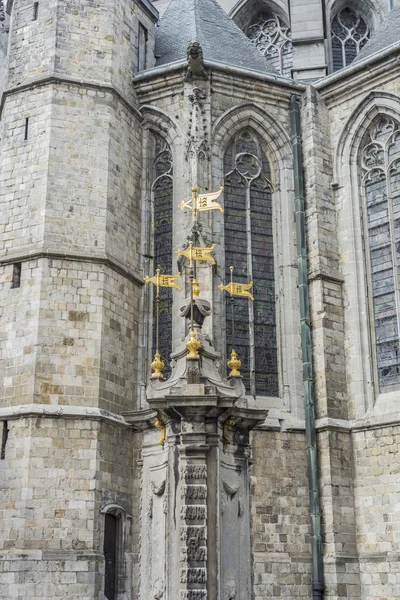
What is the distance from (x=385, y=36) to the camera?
16297 millimetres

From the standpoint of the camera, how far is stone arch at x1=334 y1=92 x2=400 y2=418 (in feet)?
46.8

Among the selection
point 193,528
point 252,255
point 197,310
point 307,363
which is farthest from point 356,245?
point 193,528

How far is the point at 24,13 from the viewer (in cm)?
1566

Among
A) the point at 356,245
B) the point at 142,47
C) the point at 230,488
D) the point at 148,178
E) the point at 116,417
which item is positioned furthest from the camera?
the point at 142,47

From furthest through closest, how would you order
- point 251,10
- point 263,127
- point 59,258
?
point 251,10 → point 263,127 → point 59,258

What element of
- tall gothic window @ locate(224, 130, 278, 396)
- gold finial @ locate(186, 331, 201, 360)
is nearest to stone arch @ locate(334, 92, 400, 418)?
tall gothic window @ locate(224, 130, 278, 396)

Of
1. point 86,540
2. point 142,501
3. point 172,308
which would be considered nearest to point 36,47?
point 172,308

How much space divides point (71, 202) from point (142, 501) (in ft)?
24.3

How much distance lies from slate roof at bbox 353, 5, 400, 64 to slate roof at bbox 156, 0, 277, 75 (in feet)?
6.08

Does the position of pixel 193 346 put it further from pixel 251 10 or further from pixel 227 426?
pixel 251 10

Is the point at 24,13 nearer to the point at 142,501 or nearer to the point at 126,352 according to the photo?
the point at 126,352

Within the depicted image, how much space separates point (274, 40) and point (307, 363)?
28.7 ft

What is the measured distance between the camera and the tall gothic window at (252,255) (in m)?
14.6

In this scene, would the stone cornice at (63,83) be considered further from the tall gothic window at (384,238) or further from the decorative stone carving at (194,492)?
the decorative stone carving at (194,492)
